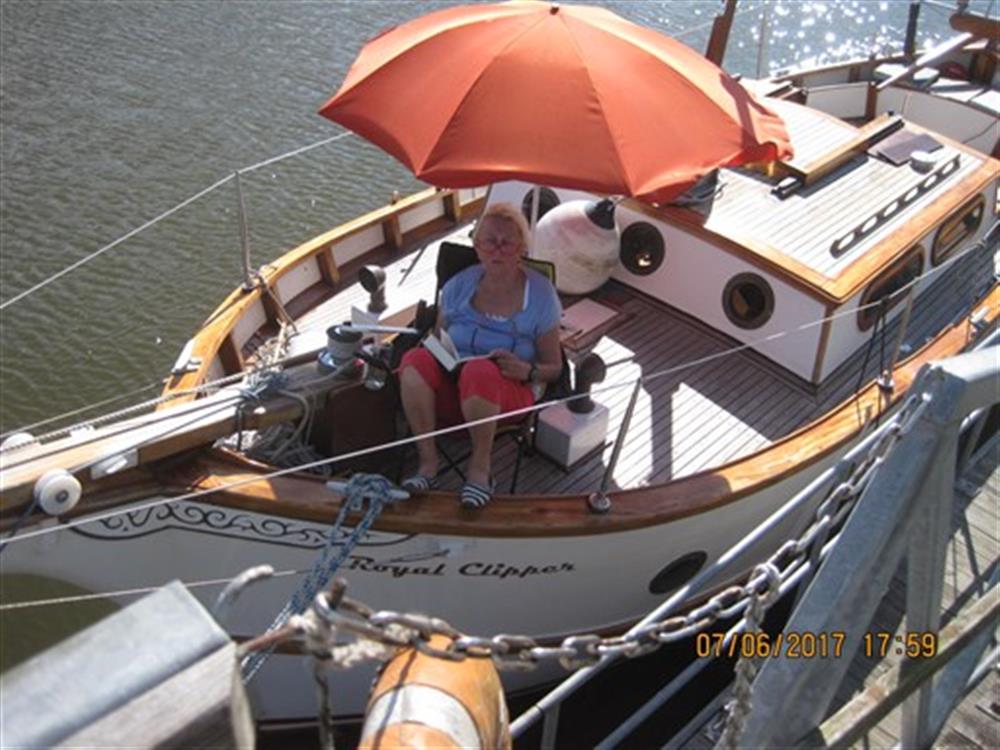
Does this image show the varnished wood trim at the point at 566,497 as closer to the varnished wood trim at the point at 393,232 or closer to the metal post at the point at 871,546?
the metal post at the point at 871,546

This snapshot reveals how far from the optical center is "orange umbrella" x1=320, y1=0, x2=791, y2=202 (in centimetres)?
495

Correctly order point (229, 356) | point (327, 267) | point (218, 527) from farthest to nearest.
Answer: point (327, 267), point (229, 356), point (218, 527)

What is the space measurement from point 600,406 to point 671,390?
3.11 ft

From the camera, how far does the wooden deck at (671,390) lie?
236 inches

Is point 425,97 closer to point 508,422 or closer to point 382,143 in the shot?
point 382,143

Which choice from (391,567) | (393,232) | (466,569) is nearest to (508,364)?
(466,569)

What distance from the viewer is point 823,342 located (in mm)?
6473

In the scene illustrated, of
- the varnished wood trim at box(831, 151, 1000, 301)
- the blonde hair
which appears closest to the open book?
the blonde hair

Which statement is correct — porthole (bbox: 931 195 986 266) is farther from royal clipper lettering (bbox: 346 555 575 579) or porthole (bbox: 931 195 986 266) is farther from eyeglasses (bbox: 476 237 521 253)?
royal clipper lettering (bbox: 346 555 575 579)

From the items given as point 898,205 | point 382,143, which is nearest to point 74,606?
point 382,143

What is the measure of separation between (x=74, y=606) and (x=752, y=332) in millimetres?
4619

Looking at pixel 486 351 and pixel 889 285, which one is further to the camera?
pixel 889 285

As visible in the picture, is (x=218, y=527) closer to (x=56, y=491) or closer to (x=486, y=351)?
(x=56, y=491)

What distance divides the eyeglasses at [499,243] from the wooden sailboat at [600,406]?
887 millimetres
